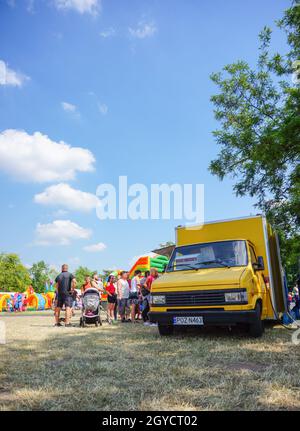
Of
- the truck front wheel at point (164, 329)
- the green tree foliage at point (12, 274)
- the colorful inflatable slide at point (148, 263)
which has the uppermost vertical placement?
the green tree foliage at point (12, 274)

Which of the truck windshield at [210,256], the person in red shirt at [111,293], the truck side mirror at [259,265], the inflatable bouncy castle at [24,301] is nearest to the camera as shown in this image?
the truck side mirror at [259,265]

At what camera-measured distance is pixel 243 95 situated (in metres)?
17.2

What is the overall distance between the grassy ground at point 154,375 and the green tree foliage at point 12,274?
69953mm

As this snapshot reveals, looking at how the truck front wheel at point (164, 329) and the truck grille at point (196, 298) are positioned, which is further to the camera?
the truck front wheel at point (164, 329)

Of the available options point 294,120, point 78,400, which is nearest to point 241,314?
point 78,400

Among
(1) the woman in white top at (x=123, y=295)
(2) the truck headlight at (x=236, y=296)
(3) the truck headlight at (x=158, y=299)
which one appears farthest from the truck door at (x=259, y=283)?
(1) the woman in white top at (x=123, y=295)

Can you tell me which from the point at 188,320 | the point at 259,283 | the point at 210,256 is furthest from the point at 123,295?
the point at 259,283

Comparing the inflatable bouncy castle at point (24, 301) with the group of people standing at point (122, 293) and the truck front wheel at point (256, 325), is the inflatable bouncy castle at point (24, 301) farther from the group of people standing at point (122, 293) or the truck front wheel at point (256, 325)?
the truck front wheel at point (256, 325)

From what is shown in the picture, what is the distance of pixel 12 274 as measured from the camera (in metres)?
72.6

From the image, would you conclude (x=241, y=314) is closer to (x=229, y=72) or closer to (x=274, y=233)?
(x=274, y=233)

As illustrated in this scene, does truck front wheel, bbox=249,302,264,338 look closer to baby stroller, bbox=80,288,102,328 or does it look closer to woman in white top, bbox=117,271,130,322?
baby stroller, bbox=80,288,102,328

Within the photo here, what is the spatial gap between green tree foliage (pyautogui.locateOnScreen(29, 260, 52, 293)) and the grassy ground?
3270 inches

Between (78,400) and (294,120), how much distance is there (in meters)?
9.31

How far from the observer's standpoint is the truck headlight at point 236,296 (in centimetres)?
658
